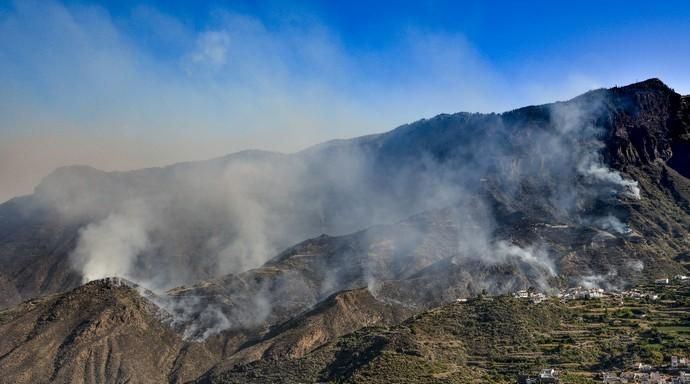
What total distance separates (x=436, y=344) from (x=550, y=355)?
19828 millimetres

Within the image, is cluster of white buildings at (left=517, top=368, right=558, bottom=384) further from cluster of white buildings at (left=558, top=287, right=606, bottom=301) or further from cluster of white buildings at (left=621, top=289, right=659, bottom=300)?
cluster of white buildings at (left=621, top=289, right=659, bottom=300)

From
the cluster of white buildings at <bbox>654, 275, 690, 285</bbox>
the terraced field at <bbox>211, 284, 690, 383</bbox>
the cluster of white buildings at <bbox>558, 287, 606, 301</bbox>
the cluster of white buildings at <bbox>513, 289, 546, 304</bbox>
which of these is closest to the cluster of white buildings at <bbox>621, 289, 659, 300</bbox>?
the terraced field at <bbox>211, 284, 690, 383</bbox>

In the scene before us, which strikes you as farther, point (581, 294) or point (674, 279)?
point (674, 279)

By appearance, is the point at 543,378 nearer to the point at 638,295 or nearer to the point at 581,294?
the point at 581,294

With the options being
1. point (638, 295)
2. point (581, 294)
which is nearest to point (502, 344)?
point (581, 294)

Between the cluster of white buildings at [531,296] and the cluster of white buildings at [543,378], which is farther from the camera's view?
the cluster of white buildings at [531,296]

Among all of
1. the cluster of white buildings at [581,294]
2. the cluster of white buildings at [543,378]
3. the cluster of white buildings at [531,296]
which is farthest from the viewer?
the cluster of white buildings at [581,294]

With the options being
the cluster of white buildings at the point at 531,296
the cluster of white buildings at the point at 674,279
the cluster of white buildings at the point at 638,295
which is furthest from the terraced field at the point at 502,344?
the cluster of white buildings at the point at 674,279

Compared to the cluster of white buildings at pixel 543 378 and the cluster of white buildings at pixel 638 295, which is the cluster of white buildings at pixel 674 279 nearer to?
the cluster of white buildings at pixel 638 295

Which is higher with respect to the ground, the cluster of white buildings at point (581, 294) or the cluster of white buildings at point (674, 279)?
the cluster of white buildings at point (581, 294)

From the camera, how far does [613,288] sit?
7559 inches

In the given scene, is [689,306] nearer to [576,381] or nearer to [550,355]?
[550,355]

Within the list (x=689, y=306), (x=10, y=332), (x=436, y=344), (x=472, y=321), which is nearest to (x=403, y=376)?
(x=436, y=344)

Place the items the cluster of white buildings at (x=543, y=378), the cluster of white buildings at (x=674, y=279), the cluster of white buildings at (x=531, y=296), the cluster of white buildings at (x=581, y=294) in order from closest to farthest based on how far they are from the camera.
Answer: the cluster of white buildings at (x=543, y=378), the cluster of white buildings at (x=531, y=296), the cluster of white buildings at (x=581, y=294), the cluster of white buildings at (x=674, y=279)
